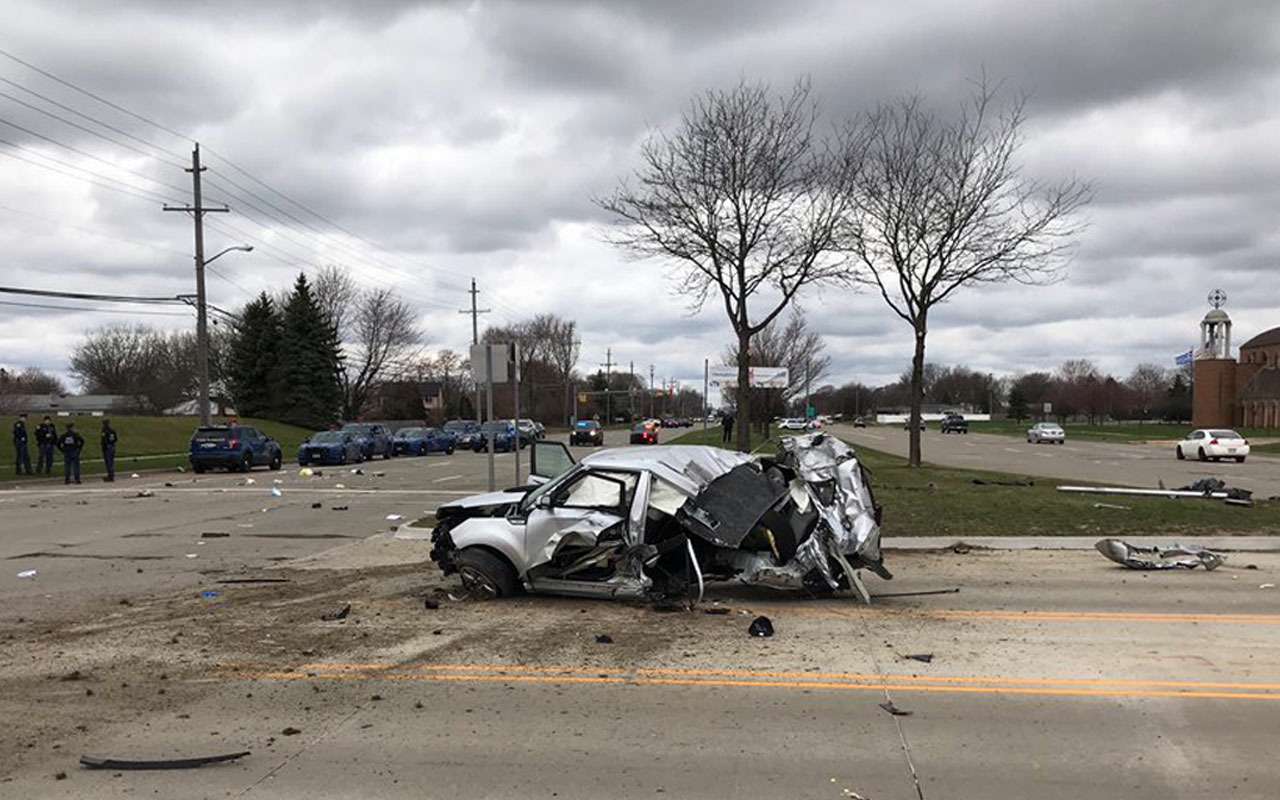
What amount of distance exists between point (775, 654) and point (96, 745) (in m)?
4.41

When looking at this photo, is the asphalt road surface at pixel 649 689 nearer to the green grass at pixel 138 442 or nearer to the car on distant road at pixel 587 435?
the green grass at pixel 138 442

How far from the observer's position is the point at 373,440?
1684 inches

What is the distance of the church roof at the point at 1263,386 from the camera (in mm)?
81750

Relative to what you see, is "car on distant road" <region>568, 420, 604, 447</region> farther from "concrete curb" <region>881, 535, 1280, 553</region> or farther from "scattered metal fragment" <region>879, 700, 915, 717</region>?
"scattered metal fragment" <region>879, 700, 915, 717</region>

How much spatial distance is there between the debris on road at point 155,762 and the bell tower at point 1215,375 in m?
90.6

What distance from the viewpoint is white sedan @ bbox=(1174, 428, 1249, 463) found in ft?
120

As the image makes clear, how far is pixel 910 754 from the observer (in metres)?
4.93

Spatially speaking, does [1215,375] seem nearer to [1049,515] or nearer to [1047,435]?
[1047,435]

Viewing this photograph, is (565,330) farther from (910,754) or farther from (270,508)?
(910,754)

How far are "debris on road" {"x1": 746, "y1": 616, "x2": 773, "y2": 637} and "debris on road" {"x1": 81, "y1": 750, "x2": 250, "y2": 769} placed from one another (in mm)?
4016

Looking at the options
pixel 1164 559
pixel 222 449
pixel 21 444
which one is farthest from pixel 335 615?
pixel 222 449

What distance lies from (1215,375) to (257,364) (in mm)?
78382

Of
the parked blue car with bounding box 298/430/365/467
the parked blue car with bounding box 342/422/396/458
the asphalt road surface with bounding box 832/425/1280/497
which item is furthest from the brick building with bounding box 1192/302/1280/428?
the parked blue car with bounding box 298/430/365/467

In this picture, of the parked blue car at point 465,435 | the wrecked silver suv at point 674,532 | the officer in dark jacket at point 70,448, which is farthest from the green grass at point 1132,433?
the wrecked silver suv at point 674,532
